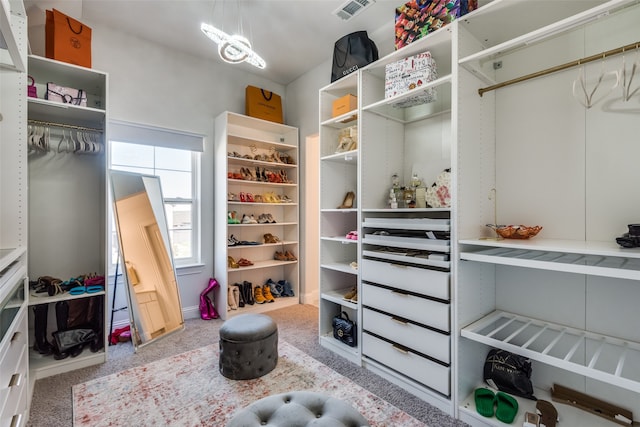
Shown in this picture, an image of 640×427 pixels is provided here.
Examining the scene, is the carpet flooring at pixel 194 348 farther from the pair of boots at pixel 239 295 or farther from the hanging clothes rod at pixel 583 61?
the hanging clothes rod at pixel 583 61

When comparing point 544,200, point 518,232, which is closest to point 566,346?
point 518,232

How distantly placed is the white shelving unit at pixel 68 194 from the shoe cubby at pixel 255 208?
1139mm

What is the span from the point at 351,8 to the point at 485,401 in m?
3.12

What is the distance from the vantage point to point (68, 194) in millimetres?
2760

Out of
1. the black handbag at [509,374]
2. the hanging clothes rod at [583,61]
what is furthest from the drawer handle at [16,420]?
the hanging clothes rod at [583,61]

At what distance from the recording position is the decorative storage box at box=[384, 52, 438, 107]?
6.94 ft

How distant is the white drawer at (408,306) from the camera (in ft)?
6.23

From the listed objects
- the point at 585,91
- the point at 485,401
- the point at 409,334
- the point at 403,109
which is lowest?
the point at 485,401

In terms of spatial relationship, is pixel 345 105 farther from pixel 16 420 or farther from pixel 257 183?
pixel 16 420

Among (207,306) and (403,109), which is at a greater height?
(403,109)

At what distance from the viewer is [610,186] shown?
5.52ft

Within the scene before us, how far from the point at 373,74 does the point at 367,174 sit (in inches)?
34.0

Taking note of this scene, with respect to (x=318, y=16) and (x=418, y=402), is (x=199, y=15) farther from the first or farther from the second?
(x=418, y=402)

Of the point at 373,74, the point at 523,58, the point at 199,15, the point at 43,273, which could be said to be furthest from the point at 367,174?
the point at 43,273
